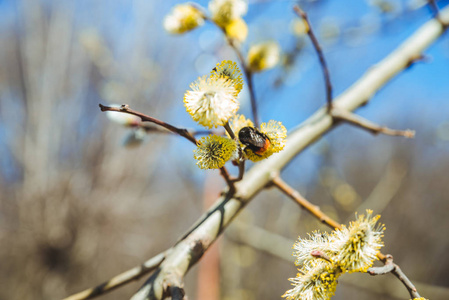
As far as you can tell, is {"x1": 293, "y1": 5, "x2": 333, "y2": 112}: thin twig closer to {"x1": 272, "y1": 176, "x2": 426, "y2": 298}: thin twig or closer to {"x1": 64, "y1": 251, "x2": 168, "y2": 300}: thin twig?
{"x1": 272, "y1": 176, "x2": 426, "y2": 298}: thin twig

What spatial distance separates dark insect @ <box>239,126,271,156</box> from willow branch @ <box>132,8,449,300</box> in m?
0.19

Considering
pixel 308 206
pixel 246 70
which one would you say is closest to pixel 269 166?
pixel 308 206

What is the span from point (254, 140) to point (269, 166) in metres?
0.34

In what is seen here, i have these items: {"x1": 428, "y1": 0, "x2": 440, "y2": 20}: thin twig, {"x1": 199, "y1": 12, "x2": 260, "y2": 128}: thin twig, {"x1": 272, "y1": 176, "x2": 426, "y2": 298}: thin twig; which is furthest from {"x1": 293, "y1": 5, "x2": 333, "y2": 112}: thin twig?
{"x1": 428, "y1": 0, "x2": 440, "y2": 20}: thin twig

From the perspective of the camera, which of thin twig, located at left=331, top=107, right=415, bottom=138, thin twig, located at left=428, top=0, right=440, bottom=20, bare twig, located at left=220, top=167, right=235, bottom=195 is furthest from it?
thin twig, located at left=428, top=0, right=440, bottom=20

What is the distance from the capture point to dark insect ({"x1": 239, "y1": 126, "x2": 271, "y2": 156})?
447 millimetres

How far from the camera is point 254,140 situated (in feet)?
1.47

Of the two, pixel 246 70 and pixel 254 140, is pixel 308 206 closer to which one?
pixel 254 140

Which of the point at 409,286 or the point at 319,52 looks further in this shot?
the point at 319,52

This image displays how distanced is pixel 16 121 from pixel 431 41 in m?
6.16

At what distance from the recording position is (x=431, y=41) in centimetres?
105

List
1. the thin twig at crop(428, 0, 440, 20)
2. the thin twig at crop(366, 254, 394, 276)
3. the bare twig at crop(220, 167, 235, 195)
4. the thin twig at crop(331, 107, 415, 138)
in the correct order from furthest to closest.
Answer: the thin twig at crop(428, 0, 440, 20)
the thin twig at crop(331, 107, 415, 138)
the bare twig at crop(220, 167, 235, 195)
the thin twig at crop(366, 254, 394, 276)

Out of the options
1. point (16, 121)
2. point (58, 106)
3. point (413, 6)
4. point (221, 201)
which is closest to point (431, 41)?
point (413, 6)

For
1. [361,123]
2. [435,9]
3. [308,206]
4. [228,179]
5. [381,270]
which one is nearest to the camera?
[381,270]
